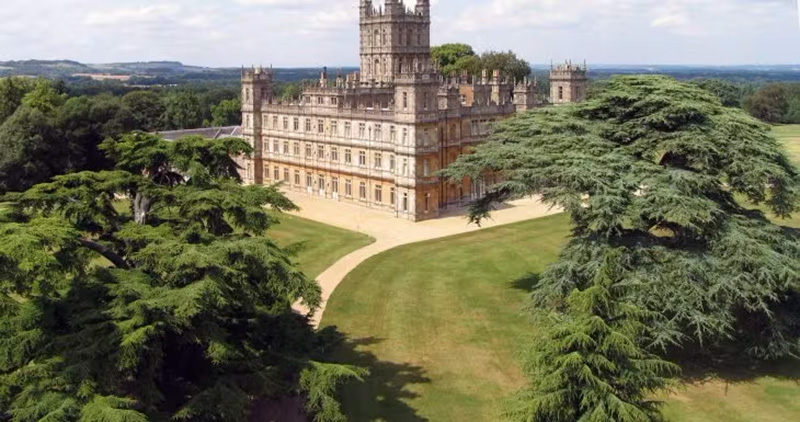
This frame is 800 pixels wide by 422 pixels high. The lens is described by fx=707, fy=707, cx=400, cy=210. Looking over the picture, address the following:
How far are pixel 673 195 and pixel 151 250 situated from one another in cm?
1658

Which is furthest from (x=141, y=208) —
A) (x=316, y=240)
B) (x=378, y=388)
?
(x=316, y=240)

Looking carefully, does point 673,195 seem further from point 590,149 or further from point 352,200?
point 352,200

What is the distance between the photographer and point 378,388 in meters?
22.5

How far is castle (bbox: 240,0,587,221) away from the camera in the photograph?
47.2 meters

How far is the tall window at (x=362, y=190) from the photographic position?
171 ft

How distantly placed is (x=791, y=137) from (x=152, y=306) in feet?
340

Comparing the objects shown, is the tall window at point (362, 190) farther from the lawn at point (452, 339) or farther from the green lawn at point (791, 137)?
the green lawn at point (791, 137)

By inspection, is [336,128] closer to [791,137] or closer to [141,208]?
[141,208]

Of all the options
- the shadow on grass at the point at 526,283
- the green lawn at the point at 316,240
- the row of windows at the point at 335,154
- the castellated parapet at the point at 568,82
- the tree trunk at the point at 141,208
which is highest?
the castellated parapet at the point at 568,82

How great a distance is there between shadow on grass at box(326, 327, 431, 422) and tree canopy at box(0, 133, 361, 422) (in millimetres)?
2404

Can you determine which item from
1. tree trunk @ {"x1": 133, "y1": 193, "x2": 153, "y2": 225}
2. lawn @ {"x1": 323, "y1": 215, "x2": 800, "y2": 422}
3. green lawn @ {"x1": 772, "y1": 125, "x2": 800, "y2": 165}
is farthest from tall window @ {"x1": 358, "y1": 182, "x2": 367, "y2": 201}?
green lawn @ {"x1": 772, "y1": 125, "x2": 800, "y2": 165}

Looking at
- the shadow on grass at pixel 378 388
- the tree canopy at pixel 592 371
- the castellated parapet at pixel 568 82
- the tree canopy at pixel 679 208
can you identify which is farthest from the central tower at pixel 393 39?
the tree canopy at pixel 592 371

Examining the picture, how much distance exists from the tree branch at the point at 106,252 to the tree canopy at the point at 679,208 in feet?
45.8

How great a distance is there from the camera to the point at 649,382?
15.8 meters
